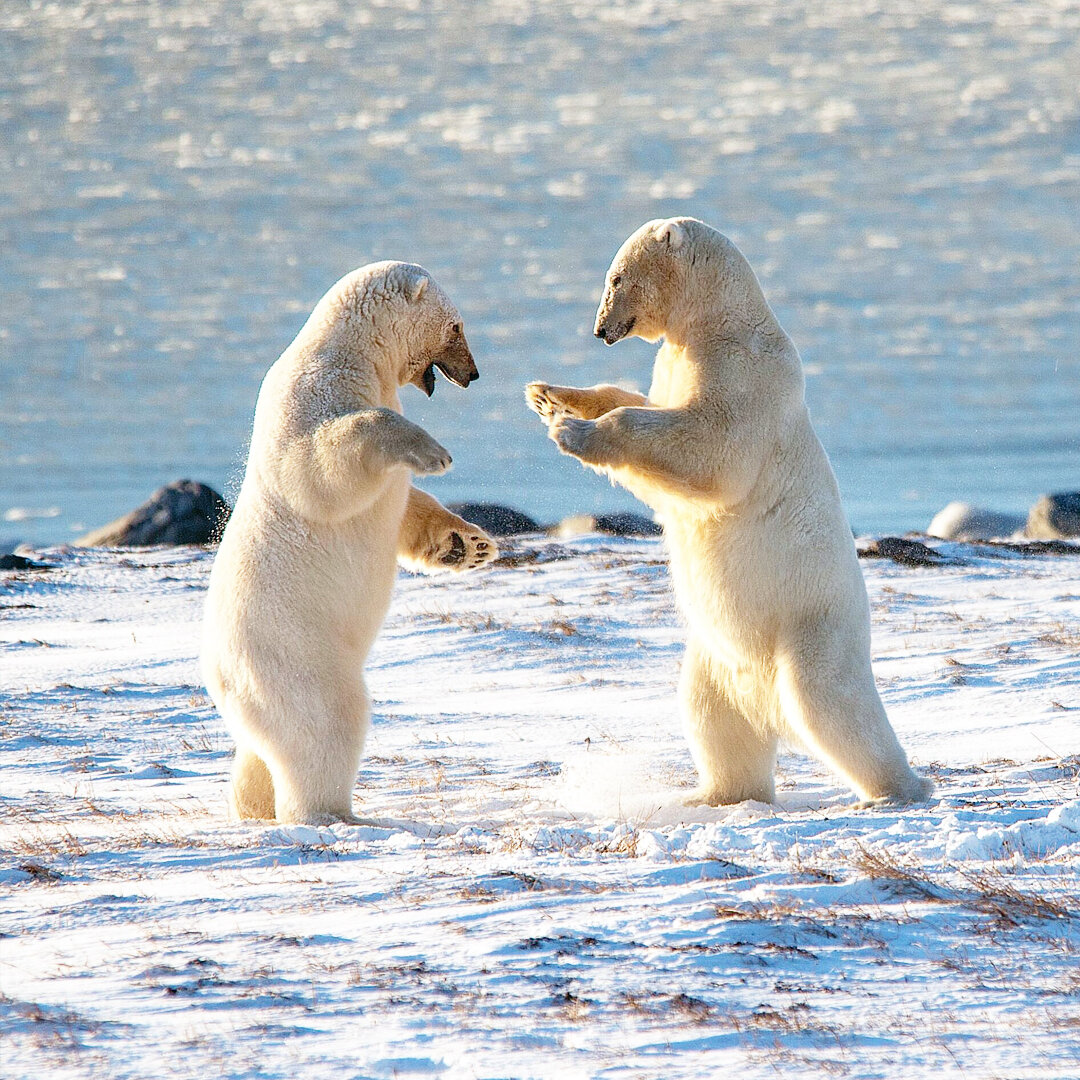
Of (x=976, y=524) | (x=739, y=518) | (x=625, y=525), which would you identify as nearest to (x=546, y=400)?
(x=739, y=518)

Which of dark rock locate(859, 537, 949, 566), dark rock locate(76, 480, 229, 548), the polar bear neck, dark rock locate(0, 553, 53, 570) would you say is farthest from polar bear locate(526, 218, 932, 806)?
dark rock locate(76, 480, 229, 548)

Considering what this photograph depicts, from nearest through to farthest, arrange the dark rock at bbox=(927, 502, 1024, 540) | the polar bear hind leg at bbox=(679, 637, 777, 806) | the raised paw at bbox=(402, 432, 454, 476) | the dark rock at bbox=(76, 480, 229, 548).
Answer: the raised paw at bbox=(402, 432, 454, 476) → the polar bear hind leg at bbox=(679, 637, 777, 806) → the dark rock at bbox=(76, 480, 229, 548) → the dark rock at bbox=(927, 502, 1024, 540)

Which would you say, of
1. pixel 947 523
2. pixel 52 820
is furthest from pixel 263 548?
pixel 947 523

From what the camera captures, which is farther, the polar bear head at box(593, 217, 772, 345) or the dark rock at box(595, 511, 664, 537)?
the dark rock at box(595, 511, 664, 537)

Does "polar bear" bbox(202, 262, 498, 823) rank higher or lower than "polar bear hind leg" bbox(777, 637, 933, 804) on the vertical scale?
higher

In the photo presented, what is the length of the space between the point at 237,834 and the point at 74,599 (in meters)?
7.22

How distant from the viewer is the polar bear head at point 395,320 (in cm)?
529

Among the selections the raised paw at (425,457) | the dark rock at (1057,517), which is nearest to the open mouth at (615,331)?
the raised paw at (425,457)

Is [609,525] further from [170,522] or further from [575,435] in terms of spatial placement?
[575,435]

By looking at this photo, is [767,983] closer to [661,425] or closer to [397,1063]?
[397,1063]

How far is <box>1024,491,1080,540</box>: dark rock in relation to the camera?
19047mm

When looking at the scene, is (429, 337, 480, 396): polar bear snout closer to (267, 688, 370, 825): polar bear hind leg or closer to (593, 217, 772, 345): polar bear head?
(593, 217, 772, 345): polar bear head

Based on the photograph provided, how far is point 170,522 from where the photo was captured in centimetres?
1711

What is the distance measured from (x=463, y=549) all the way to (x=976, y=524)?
56.2 ft
